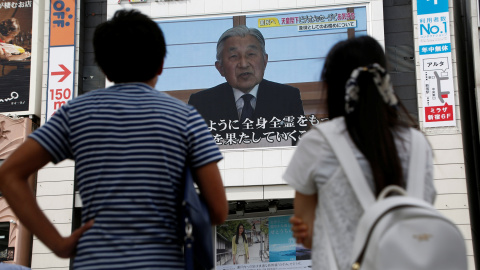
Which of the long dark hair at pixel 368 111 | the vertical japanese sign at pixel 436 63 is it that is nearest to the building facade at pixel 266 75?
the vertical japanese sign at pixel 436 63

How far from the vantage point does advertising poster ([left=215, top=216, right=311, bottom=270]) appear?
50.5ft

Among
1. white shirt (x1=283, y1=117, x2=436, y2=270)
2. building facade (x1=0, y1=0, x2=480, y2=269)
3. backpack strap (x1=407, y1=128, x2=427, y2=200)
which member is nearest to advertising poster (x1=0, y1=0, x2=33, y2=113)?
building facade (x1=0, y1=0, x2=480, y2=269)

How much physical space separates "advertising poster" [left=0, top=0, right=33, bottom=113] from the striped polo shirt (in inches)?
616

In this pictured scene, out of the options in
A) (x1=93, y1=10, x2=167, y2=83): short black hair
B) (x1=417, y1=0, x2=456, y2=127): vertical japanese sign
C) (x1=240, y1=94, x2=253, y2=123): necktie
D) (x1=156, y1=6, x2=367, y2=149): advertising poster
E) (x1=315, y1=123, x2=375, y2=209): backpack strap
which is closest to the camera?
(x1=315, y1=123, x2=375, y2=209): backpack strap

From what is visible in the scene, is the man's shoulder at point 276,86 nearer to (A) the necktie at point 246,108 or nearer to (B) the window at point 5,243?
(A) the necktie at point 246,108

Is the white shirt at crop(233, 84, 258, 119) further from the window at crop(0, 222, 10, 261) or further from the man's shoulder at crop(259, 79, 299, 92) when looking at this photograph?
the window at crop(0, 222, 10, 261)

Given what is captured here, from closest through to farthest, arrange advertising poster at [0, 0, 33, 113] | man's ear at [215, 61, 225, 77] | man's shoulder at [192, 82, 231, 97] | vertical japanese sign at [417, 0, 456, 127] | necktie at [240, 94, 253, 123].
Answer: vertical japanese sign at [417, 0, 456, 127] → necktie at [240, 94, 253, 123] → man's shoulder at [192, 82, 231, 97] → man's ear at [215, 61, 225, 77] → advertising poster at [0, 0, 33, 113]

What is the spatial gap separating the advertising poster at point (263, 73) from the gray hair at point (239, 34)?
81mm

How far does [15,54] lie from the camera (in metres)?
17.2

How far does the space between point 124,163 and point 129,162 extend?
17 mm

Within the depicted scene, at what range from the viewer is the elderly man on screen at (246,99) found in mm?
15688

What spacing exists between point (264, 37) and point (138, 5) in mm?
3685

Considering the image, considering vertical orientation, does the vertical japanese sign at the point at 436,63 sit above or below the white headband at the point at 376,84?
above

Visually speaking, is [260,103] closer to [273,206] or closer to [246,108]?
[246,108]
